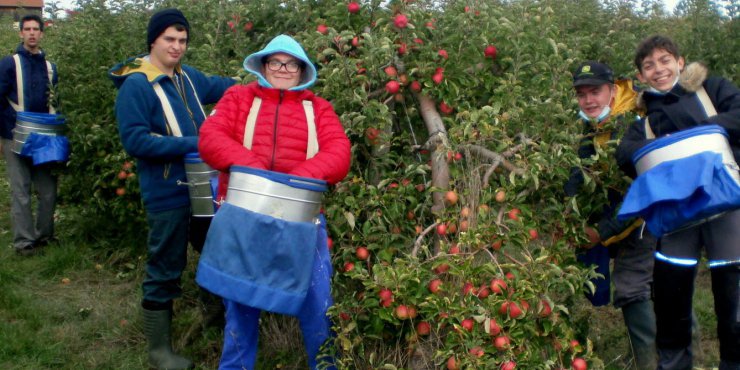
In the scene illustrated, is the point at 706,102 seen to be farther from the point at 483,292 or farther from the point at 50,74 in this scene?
the point at 50,74

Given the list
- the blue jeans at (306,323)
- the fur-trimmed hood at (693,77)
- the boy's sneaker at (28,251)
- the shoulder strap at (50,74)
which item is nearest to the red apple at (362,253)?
the blue jeans at (306,323)

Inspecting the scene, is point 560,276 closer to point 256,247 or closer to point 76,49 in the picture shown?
point 256,247

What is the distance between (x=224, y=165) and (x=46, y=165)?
3.40 meters

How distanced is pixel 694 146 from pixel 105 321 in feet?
11.0

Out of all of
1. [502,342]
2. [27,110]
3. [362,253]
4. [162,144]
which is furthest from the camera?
[27,110]

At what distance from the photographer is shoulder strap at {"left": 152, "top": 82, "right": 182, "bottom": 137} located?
144 inches

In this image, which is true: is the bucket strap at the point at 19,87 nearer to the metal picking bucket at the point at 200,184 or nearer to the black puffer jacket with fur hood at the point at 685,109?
the metal picking bucket at the point at 200,184

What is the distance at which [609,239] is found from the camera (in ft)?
12.0

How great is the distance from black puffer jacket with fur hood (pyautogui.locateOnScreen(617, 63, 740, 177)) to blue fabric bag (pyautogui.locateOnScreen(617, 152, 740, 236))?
7.8 inches

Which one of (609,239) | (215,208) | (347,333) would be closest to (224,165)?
(215,208)

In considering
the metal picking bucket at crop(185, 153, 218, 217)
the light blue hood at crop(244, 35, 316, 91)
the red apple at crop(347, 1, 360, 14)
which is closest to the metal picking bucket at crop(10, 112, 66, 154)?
the metal picking bucket at crop(185, 153, 218, 217)

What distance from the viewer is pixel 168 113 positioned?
368 centimetres

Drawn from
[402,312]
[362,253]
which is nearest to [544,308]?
[402,312]

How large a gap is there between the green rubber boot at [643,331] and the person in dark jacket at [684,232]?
0.28 metres
